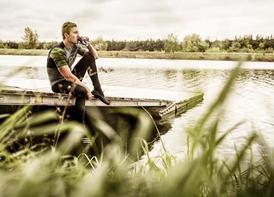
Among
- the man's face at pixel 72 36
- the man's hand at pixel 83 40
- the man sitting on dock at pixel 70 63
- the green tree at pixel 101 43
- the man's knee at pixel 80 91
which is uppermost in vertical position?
the man's face at pixel 72 36

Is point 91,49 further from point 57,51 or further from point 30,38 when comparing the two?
point 30,38

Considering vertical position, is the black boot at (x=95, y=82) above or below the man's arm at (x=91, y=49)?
below

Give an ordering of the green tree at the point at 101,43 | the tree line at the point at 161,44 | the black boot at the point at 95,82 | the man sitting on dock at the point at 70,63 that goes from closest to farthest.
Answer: the man sitting on dock at the point at 70,63 → the black boot at the point at 95,82 → the tree line at the point at 161,44 → the green tree at the point at 101,43

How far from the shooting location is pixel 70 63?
7.44 m

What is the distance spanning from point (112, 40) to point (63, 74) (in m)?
84.4

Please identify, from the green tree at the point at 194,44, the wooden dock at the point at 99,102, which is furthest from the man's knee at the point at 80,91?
the green tree at the point at 194,44

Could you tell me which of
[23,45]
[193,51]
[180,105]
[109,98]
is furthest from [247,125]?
[23,45]

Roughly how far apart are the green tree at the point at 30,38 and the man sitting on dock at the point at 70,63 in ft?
227

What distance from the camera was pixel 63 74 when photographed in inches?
275

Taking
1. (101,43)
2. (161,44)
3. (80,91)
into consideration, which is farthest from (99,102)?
(101,43)

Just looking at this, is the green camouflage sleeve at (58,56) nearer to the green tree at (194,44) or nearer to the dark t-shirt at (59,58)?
the dark t-shirt at (59,58)

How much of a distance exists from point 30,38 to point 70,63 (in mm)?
71751

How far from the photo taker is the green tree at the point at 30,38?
74250mm

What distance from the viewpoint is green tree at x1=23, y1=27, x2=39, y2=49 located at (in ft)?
244
